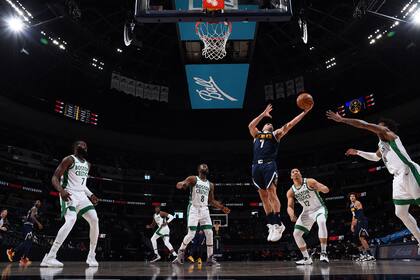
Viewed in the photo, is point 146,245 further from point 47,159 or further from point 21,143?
point 21,143

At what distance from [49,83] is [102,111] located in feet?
13.5

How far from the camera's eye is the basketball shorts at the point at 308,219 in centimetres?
805

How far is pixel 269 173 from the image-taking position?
6.91 meters

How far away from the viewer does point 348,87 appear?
23562 mm

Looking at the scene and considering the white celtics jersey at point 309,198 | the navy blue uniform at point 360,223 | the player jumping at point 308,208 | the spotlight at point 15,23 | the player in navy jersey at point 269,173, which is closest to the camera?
the player in navy jersey at point 269,173

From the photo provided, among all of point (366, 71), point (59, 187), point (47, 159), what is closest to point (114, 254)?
point (47, 159)

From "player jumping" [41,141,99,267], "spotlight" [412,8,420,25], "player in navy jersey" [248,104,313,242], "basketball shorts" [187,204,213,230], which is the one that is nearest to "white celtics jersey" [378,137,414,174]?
"player in navy jersey" [248,104,313,242]

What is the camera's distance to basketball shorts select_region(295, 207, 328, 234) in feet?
A: 26.4

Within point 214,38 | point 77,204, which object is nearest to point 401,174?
point 77,204

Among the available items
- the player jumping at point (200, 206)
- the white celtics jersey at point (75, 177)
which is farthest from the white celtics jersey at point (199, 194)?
the white celtics jersey at point (75, 177)

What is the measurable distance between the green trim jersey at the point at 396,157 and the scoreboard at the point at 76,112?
20475 millimetres

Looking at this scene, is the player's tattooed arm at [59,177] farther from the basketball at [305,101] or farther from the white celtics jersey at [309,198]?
the white celtics jersey at [309,198]

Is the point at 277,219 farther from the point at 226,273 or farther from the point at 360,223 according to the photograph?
the point at 360,223

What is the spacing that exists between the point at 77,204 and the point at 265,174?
11.3ft
